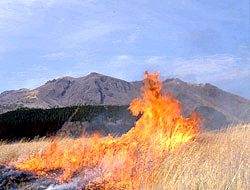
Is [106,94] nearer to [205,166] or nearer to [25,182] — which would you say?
[25,182]

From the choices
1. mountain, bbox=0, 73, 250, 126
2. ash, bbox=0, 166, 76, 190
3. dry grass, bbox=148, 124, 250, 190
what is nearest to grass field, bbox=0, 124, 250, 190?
dry grass, bbox=148, 124, 250, 190

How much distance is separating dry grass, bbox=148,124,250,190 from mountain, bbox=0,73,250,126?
129ft

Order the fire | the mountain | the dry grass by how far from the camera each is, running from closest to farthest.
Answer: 1. the dry grass
2. the fire
3. the mountain

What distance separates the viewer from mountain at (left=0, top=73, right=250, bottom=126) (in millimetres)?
52844

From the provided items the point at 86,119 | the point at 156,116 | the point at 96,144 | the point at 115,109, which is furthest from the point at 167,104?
the point at 115,109

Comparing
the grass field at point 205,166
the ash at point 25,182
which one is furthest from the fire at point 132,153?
the grass field at point 205,166

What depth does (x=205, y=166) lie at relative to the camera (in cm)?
650

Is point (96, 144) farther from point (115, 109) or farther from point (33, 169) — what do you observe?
point (115, 109)

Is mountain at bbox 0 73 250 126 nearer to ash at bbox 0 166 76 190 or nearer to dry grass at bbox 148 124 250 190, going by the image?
ash at bbox 0 166 76 190

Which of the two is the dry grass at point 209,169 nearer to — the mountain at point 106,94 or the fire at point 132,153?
the fire at point 132,153

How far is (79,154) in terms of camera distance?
8617 mm

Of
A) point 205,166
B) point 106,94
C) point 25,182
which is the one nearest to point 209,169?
point 205,166

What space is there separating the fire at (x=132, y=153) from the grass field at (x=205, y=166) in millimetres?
417

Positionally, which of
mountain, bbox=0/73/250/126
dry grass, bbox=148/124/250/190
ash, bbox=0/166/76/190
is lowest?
ash, bbox=0/166/76/190
